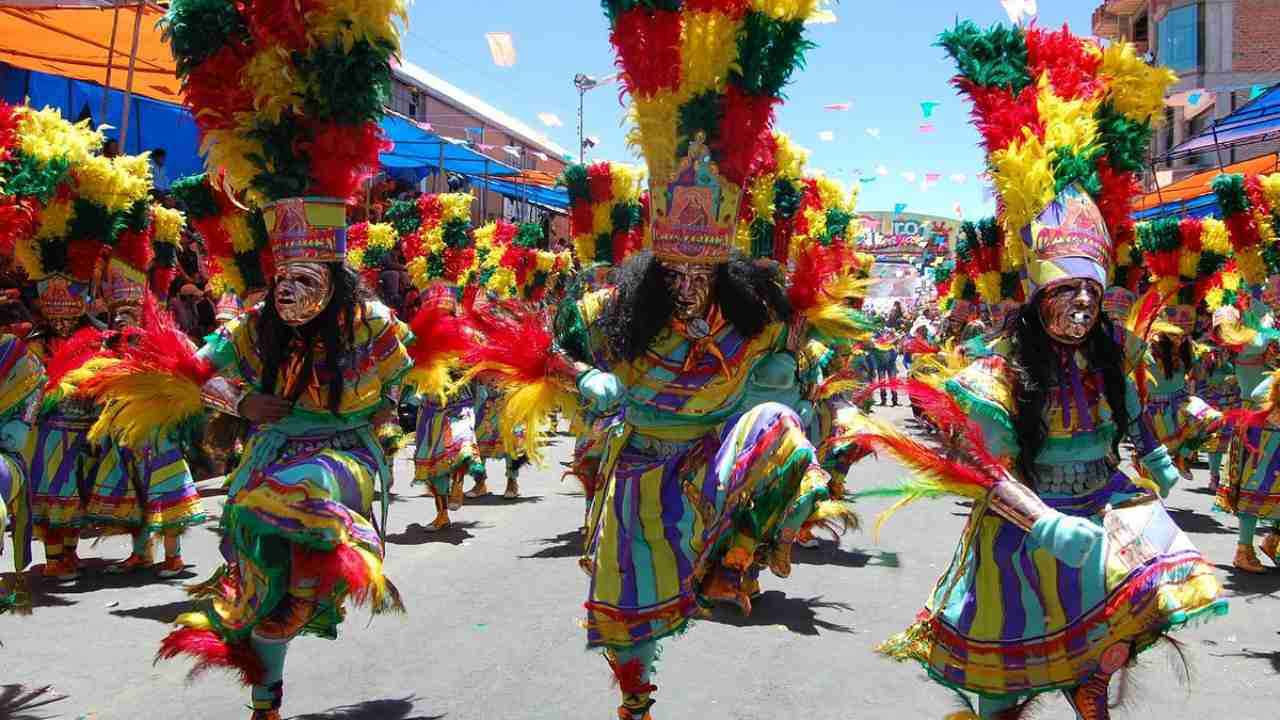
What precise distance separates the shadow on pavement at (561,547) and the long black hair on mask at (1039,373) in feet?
16.9

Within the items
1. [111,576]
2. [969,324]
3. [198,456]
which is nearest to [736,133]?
[198,456]

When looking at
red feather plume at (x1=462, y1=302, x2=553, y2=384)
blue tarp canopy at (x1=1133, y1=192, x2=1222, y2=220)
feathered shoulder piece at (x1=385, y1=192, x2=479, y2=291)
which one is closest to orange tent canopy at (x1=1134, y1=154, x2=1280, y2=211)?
blue tarp canopy at (x1=1133, y1=192, x2=1222, y2=220)

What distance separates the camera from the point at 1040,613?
374 cm

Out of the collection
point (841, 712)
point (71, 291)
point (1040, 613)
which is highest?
point (71, 291)

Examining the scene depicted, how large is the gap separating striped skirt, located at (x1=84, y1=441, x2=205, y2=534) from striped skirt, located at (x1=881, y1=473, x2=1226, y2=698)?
571 cm

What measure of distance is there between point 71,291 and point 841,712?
5.54 meters

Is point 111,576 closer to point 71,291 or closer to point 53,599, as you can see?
point 53,599

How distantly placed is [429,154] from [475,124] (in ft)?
37.8

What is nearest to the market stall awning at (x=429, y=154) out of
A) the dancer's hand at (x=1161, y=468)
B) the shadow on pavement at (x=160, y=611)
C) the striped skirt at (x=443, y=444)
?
the striped skirt at (x=443, y=444)

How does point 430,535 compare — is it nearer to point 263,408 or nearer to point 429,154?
point 263,408

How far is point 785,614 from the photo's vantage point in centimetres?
692

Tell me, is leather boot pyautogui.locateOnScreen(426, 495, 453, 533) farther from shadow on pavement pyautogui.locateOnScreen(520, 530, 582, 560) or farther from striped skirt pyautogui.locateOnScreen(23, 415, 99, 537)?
striped skirt pyautogui.locateOnScreen(23, 415, 99, 537)

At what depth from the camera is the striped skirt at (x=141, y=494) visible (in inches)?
308

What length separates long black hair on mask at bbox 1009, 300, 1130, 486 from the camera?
393cm
